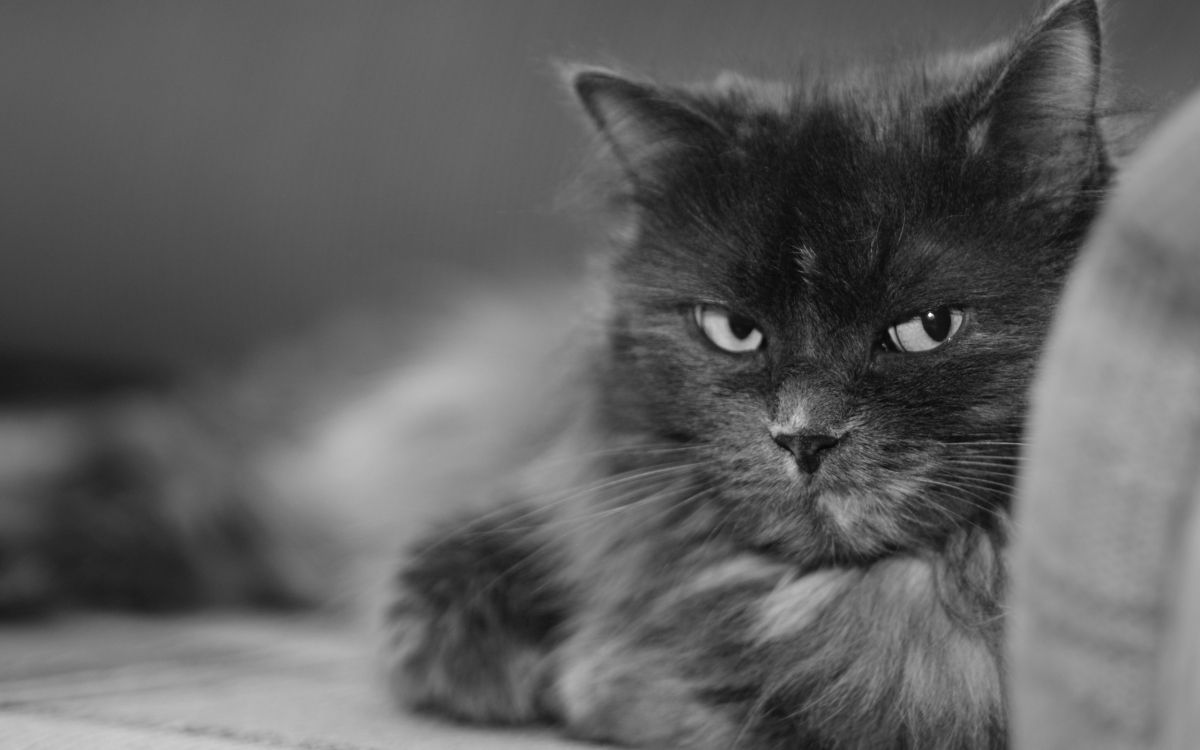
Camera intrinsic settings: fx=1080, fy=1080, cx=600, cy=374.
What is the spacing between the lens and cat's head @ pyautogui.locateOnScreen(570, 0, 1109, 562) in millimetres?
1019

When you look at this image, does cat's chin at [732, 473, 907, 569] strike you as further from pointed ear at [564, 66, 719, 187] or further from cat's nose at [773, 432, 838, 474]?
pointed ear at [564, 66, 719, 187]

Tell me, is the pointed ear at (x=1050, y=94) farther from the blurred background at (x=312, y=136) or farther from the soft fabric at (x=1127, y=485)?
the blurred background at (x=312, y=136)

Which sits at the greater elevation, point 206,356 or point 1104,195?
point 206,356

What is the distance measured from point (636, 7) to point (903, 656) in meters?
1.42

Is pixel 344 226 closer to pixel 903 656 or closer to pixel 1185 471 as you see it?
pixel 903 656

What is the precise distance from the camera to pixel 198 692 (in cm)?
126

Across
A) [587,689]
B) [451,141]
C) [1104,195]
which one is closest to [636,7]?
[451,141]

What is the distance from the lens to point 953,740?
100cm

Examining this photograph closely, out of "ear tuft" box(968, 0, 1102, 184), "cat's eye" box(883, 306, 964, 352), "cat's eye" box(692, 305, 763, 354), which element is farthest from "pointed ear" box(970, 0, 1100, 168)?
"cat's eye" box(692, 305, 763, 354)

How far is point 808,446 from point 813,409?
1.4 inches

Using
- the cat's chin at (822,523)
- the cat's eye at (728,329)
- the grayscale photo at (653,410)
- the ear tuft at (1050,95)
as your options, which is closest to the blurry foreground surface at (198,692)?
the grayscale photo at (653,410)

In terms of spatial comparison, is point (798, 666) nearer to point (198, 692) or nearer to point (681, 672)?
point (681, 672)

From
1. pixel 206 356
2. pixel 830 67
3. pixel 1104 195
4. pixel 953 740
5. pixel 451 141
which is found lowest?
pixel 953 740

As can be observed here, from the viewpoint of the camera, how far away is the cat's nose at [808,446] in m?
1.01
